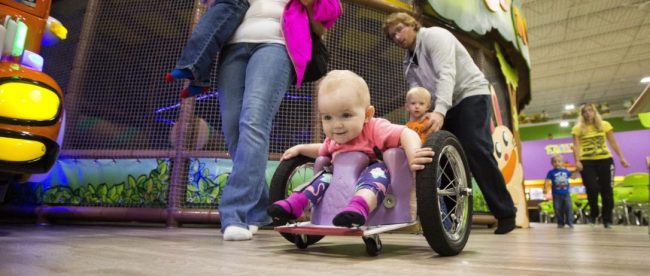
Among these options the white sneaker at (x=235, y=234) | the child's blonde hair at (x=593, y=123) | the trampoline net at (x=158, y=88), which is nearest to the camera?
the white sneaker at (x=235, y=234)

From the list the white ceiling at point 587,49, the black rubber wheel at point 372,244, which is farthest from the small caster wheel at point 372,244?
the white ceiling at point 587,49

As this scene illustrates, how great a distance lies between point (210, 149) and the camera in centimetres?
310

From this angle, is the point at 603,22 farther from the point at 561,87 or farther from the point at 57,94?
the point at 57,94

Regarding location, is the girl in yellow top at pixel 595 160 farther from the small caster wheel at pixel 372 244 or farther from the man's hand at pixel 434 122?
the small caster wheel at pixel 372 244

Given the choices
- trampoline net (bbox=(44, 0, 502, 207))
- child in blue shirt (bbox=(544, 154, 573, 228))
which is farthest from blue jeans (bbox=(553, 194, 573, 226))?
trampoline net (bbox=(44, 0, 502, 207))

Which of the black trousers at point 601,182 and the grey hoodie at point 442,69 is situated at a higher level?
the grey hoodie at point 442,69

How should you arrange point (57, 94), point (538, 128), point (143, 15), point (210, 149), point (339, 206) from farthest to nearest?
point (538, 128), point (143, 15), point (210, 149), point (57, 94), point (339, 206)

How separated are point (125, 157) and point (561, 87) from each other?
1409cm

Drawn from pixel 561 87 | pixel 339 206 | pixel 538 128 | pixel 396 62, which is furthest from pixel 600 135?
pixel 538 128

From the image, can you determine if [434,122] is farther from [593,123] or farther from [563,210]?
[563,210]

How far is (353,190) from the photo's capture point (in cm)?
120

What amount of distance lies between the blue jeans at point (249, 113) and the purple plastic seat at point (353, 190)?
0.44m

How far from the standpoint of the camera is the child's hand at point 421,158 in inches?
41.1

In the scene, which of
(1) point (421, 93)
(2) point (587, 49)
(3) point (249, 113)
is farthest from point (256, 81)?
(2) point (587, 49)
